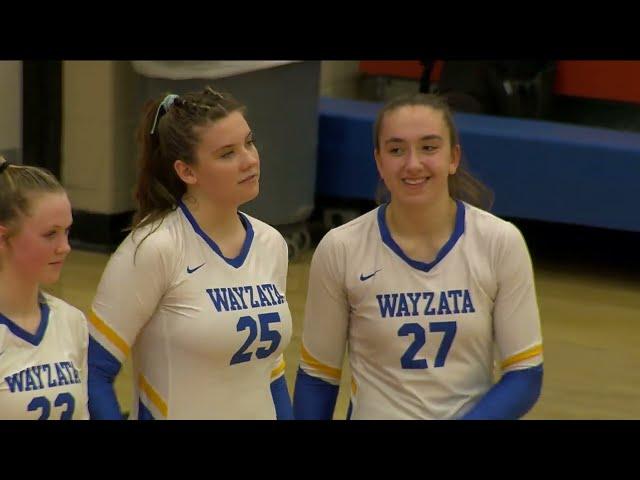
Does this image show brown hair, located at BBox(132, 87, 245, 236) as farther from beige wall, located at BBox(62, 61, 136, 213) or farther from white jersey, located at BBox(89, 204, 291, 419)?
beige wall, located at BBox(62, 61, 136, 213)

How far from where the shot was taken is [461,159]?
3.27 m

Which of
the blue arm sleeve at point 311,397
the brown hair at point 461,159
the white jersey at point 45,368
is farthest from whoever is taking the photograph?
the blue arm sleeve at point 311,397

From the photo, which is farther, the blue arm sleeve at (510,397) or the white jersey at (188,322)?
the blue arm sleeve at (510,397)

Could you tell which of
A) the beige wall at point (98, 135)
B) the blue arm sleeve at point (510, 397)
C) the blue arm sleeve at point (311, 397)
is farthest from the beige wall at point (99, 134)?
the blue arm sleeve at point (510, 397)

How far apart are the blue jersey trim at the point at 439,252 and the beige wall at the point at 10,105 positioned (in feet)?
13.4

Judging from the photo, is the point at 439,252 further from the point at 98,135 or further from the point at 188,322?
the point at 98,135

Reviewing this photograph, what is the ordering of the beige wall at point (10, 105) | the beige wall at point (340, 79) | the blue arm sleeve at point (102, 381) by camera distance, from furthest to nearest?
1. the beige wall at point (340, 79)
2. the beige wall at point (10, 105)
3. the blue arm sleeve at point (102, 381)

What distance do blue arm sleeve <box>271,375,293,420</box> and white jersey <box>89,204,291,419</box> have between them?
102mm

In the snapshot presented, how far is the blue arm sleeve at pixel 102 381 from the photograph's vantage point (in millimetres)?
2875

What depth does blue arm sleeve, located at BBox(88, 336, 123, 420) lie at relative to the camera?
2.88 metres

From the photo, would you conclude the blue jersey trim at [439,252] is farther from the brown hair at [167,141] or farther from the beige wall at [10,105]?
the beige wall at [10,105]

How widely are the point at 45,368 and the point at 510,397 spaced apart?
1103mm

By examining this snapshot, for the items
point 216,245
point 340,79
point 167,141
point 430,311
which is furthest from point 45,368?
point 340,79
